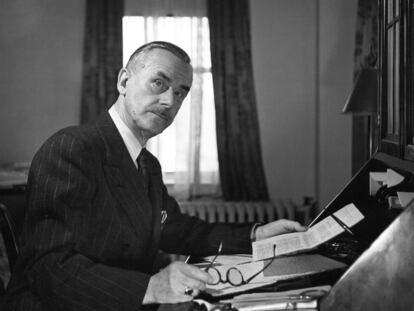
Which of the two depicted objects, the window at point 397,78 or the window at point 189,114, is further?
the window at point 189,114

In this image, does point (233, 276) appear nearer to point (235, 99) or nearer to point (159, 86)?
point (159, 86)

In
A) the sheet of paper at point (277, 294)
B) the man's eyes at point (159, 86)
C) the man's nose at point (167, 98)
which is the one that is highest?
the man's eyes at point (159, 86)

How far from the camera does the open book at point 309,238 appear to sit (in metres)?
1.38

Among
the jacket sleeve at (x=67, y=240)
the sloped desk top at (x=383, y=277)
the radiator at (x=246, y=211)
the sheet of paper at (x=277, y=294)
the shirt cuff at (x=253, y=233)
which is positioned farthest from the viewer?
the radiator at (x=246, y=211)

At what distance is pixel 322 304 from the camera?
1.03m

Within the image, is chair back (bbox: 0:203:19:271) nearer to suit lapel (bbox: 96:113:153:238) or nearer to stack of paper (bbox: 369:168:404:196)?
suit lapel (bbox: 96:113:153:238)

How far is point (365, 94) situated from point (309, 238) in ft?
5.73

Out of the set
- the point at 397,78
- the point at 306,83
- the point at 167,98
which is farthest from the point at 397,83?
the point at 306,83

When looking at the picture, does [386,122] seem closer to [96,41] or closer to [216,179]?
[216,179]

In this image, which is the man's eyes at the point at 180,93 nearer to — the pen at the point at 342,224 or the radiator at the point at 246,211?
the pen at the point at 342,224

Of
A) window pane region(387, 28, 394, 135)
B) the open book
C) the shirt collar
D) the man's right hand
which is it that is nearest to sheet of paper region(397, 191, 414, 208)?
the open book

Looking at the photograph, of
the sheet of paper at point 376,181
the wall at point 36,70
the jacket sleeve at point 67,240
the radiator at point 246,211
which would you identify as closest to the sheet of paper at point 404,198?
the sheet of paper at point 376,181

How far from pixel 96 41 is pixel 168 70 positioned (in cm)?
278

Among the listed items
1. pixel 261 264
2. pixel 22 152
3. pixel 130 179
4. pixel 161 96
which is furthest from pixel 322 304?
pixel 22 152
